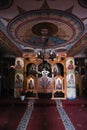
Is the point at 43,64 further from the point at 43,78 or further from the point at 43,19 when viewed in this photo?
the point at 43,19

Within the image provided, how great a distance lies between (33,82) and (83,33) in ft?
21.3

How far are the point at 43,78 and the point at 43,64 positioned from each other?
2.59 meters

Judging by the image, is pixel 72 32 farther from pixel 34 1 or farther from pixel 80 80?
pixel 80 80

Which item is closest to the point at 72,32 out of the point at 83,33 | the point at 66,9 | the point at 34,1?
the point at 83,33

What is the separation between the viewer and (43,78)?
1168 centimetres

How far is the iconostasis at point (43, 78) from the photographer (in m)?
11.2

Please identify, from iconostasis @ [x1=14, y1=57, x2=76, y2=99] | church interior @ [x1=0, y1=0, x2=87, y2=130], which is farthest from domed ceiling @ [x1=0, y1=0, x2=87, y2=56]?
iconostasis @ [x1=14, y1=57, x2=76, y2=99]

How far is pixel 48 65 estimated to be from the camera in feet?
38.8

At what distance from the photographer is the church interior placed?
475cm

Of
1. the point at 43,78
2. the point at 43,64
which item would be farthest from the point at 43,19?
the point at 43,78

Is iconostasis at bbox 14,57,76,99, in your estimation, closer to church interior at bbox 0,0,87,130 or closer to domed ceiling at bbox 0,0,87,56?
church interior at bbox 0,0,87,130

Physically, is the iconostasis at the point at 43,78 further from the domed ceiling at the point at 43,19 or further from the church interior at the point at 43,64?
the domed ceiling at the point at 43,19

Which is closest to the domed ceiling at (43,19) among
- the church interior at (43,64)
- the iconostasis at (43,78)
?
the church interior at (43,64)

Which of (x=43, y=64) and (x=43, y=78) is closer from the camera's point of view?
(x=43, y=64)
